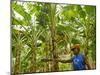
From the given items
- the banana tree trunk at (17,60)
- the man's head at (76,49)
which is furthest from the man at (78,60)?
the banana tree trunk at (17,60)

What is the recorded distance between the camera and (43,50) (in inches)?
92.4

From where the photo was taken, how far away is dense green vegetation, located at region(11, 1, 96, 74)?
2.26 m

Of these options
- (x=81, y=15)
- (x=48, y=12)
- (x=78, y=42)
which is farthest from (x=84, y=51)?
(x=48, y=12)

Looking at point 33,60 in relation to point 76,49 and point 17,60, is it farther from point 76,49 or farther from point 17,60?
point 76,49

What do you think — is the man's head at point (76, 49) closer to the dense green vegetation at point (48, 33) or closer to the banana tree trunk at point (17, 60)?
the dense green vegetation at point (48, 33)

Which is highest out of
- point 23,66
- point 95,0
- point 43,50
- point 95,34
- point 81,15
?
point 95,0

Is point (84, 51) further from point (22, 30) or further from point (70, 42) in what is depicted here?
point (22, 30)

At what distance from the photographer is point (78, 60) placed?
2479 millimetres

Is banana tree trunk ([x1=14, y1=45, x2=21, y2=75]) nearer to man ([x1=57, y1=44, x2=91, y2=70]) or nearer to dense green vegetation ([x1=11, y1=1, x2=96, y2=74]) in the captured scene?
dense green vegetation ([x1=11, y1=1, x2=96, y2=74])

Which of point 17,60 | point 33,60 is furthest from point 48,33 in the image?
point 17,60

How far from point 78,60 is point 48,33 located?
455mm

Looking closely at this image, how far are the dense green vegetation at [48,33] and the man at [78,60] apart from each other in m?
0.04

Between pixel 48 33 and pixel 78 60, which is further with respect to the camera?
pixel 78 60

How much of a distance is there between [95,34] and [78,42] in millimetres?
241
